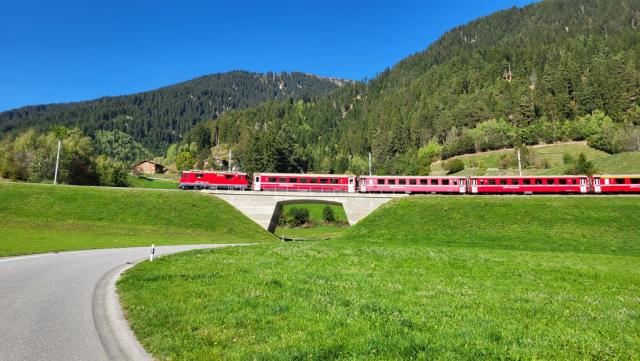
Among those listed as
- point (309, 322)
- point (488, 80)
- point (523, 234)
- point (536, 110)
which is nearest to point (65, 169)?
point (523, 234)

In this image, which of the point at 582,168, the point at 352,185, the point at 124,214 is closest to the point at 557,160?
the point at 582,168

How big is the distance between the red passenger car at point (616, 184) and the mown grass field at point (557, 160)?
37.2 meters

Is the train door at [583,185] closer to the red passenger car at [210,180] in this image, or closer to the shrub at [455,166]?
the red passenger car at [210,180]

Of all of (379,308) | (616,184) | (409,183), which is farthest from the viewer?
(409,183)

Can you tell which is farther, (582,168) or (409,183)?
(582,168)

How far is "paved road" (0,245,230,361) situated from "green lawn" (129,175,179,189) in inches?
4577

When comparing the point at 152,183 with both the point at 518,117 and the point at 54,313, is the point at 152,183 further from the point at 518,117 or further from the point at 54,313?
the point at 518,117

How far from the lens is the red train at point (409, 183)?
59.3m

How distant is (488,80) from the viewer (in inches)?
7776

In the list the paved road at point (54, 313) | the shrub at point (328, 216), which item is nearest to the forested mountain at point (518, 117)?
the shrub at point (328, 216)

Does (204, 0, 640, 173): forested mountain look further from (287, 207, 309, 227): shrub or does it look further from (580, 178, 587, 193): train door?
(580, 178, 587, 193): train door

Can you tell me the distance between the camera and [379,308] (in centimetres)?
994

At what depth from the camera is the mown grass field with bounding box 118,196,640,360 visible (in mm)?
7105

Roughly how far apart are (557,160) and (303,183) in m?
95.4
